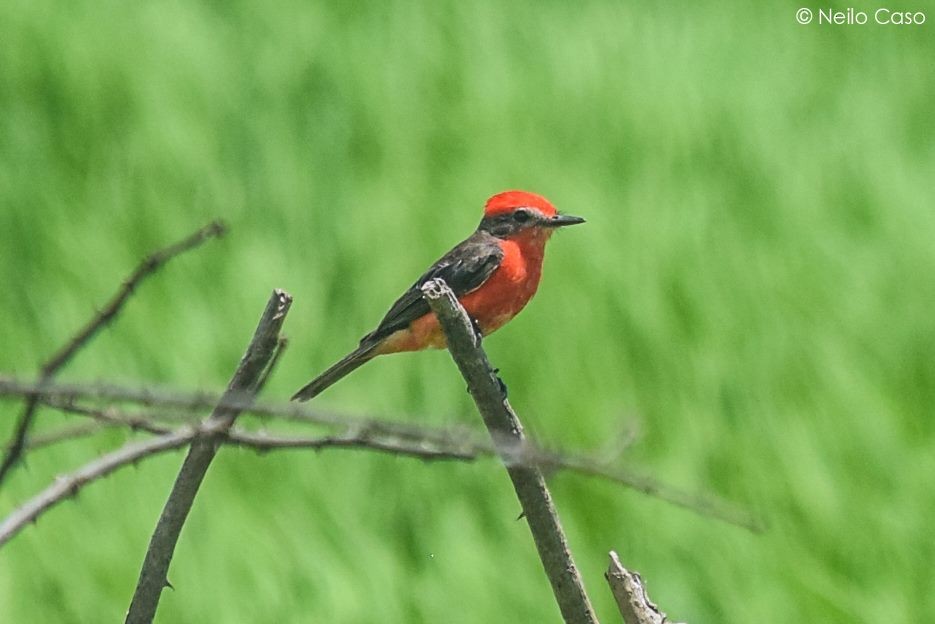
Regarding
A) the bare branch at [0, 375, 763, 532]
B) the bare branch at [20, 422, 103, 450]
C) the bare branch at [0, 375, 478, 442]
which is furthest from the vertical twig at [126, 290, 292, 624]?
the bare branch at [0, 375, 478, 442]

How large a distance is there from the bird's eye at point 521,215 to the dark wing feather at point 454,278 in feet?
0.49

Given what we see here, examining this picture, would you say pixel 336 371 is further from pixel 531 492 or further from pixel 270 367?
pixel 270 367

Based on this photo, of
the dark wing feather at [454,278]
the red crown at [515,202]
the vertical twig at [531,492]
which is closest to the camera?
the vertical twig at [531,492]

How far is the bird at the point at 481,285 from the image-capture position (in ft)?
15.4

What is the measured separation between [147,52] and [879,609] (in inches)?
164

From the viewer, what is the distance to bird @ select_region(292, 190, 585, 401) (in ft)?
15.4

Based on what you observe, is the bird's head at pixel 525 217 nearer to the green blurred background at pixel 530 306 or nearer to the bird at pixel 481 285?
the bird at pixel 481 285

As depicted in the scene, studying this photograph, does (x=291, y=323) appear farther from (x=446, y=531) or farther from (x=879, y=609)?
(x=879, y=609)

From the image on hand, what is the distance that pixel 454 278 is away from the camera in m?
4.74

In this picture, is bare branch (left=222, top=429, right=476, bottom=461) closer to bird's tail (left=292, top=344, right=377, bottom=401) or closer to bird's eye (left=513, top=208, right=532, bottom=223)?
bird's tail (left=292, top=344, right=377, bottom=401)

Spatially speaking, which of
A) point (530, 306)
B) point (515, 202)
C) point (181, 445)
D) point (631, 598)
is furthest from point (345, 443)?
point (530, 306)

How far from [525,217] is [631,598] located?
2845 mm

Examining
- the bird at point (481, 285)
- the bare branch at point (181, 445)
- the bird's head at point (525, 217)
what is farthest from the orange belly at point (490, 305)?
the bare branch at point (181, 445)

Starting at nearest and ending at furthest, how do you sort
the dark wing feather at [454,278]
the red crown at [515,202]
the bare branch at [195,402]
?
the bare branch at [195,402]
the dark wing feather at [454,278]
the red crown at [515,202]
